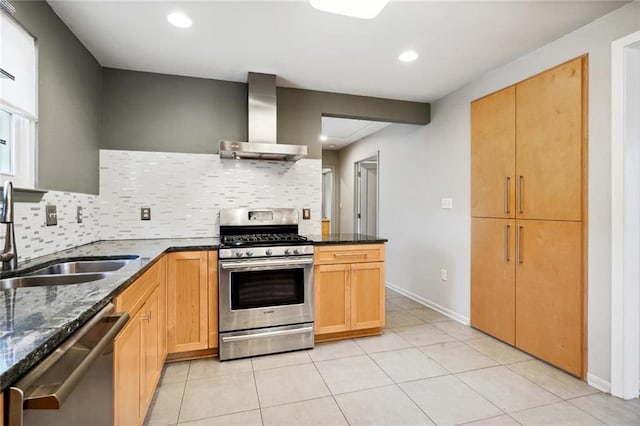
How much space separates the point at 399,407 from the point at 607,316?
57.8 inches

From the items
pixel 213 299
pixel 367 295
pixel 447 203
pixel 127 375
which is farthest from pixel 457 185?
pixel 127 375

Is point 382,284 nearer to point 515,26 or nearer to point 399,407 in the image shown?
point 399,407

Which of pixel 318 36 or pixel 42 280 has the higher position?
pixel 318 36

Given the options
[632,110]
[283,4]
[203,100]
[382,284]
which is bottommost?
[382,284]

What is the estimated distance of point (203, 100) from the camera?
313 centimetres

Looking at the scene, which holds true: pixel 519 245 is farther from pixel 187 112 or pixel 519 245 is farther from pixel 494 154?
pixel 187 112

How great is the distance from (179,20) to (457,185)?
9.43ft

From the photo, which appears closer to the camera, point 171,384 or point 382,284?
point 171,384

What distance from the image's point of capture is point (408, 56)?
2676mm

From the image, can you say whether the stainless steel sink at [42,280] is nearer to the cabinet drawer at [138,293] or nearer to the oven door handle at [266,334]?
the cabinet drawer at [138,293]

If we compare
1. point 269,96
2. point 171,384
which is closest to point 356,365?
point 171,384

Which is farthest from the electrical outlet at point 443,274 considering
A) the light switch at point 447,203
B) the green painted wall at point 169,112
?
the green painted wall at point 169,112

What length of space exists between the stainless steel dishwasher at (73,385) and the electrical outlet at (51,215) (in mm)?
1259

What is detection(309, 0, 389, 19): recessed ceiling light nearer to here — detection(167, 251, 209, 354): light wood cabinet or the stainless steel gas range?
the stainless steel gas range
